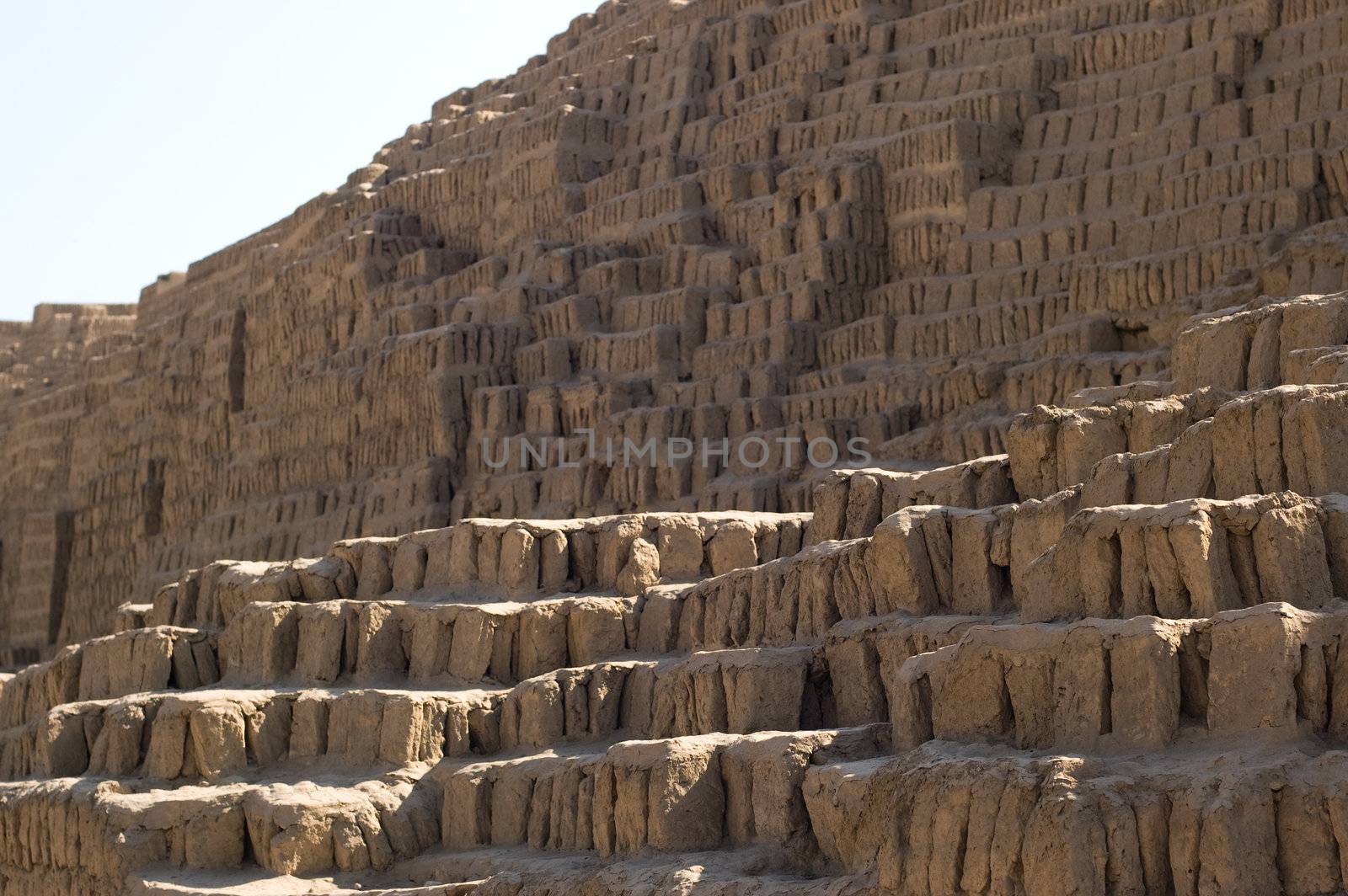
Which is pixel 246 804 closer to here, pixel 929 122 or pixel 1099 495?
pixel 1099 495

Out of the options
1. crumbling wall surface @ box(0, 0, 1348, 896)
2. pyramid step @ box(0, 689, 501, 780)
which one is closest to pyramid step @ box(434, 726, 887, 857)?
crumbling wall surface @ box(0, 0, 1348, 896)

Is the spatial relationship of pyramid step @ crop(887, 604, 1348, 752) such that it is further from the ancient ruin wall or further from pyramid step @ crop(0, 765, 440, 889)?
the ancient ruin wall

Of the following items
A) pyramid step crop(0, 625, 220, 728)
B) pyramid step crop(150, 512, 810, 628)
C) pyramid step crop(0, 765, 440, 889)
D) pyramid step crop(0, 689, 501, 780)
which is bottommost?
pyramid step crop(0, 765, 440, 889)

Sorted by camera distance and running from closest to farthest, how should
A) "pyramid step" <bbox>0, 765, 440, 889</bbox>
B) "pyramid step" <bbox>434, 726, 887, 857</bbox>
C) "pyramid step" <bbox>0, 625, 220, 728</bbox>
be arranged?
"pyramid step" <bbox>434, 726, 887, 857</bbox> → "pyramid step" <bbox>0, 765, 440, 889</bbox> → "pyramid step" <bbox>0, 625, 220, 728</bbox>

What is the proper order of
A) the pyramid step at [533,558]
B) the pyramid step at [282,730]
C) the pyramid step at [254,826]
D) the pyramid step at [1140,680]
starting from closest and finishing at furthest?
the pyramid step at [1140,680]
the pyramid step at [254,826]
the pyramid step at [282,730]
the pyramid step at [533,558]

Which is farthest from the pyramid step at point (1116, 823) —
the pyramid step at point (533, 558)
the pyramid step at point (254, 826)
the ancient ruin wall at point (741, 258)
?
the ancient ruin wall at point (741, 258)

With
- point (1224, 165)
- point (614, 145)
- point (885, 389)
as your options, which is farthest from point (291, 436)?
point (1224, 165)

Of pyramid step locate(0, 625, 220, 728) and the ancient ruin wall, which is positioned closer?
pyramid step locate(0, 625, 220, 728)

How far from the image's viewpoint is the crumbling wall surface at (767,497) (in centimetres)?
1000

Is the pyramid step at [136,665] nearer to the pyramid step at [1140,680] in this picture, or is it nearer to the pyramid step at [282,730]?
the pyramid step at [282,730]

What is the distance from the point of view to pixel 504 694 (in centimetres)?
1549

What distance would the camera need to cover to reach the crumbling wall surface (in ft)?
32.8

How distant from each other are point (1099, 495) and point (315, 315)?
833 inches

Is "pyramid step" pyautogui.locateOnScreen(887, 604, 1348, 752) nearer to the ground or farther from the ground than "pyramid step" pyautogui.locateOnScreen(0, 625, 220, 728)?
nearer to the ground
